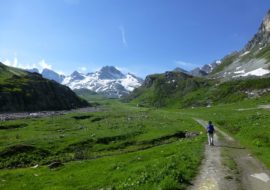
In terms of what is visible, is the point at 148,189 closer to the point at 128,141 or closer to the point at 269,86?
the point at 128,141

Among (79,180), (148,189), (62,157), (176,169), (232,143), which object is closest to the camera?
(148,189)

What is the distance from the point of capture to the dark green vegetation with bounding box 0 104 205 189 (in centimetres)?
2977

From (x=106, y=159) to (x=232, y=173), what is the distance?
23826 millimetres

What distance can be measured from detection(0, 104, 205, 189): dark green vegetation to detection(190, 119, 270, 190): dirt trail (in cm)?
110

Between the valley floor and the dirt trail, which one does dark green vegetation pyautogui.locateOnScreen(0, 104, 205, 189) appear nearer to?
the valley floor

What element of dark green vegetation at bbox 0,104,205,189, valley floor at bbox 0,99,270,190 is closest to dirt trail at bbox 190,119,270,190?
valley floor at bbox 0,99,270,190

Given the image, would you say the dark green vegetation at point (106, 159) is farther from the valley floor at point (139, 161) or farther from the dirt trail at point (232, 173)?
the dirt trail at point (232, 173)

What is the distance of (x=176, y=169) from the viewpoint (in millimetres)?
29672

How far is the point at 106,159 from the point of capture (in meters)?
51.2

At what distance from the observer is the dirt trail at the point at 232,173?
26.7 metres

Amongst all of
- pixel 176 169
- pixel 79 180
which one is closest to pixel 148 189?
pixel 176 169

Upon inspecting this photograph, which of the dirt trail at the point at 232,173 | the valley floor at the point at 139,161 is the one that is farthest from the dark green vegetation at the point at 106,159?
the dirt trail at the point at 232,173

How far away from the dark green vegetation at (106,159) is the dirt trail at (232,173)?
1.10 m

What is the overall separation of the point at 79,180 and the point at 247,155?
17805 millimetres
